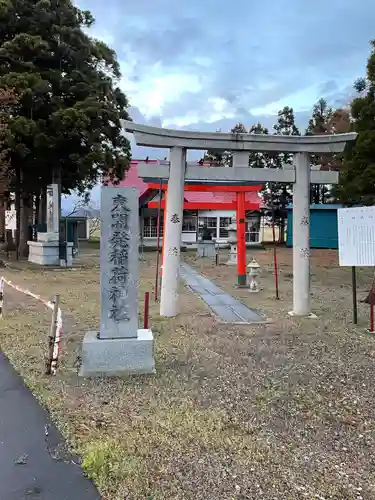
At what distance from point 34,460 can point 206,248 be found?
864 inches

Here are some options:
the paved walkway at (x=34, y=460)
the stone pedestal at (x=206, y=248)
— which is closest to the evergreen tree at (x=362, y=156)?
the stone pedestal at (x=206, y=248)

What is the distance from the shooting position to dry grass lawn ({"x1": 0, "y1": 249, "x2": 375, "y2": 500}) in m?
3.20

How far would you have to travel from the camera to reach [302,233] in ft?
29.6

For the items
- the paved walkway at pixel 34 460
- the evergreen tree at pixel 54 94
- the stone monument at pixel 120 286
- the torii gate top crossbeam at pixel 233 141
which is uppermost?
the evergreen tree at pixel 54 94

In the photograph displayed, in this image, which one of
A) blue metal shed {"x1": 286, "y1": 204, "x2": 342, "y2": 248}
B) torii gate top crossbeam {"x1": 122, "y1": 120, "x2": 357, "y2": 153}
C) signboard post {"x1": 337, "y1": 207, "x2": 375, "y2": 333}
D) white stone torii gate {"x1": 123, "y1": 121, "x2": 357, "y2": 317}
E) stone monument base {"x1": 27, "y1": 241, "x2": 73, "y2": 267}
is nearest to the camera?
signboard post {"x1": 337, "y1": 207, "x2": 375, "y2": 333}

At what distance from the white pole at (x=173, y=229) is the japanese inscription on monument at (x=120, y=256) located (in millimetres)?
3033

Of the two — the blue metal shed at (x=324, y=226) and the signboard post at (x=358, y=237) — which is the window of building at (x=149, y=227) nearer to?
the blue metal shed at (x=324, y=226)

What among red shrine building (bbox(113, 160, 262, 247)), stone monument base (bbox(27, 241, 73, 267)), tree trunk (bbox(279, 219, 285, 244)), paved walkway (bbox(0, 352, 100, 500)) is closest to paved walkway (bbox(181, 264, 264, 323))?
paved walkway (bbox(0, 352, 100, 500))

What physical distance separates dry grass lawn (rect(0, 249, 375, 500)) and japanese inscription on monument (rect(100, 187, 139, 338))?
31.4 inches

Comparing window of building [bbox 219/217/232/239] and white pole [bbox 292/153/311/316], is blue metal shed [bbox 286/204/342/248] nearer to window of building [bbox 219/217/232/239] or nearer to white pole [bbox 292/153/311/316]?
window of building [bbox 219/217/232/239]

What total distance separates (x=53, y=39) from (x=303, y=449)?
68.0 ft

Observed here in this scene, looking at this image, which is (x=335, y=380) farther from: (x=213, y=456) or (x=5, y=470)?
(x=5, y=470)

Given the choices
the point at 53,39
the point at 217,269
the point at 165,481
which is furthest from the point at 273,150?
the point at 53,39

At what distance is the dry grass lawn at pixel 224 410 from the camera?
3.20 metres
